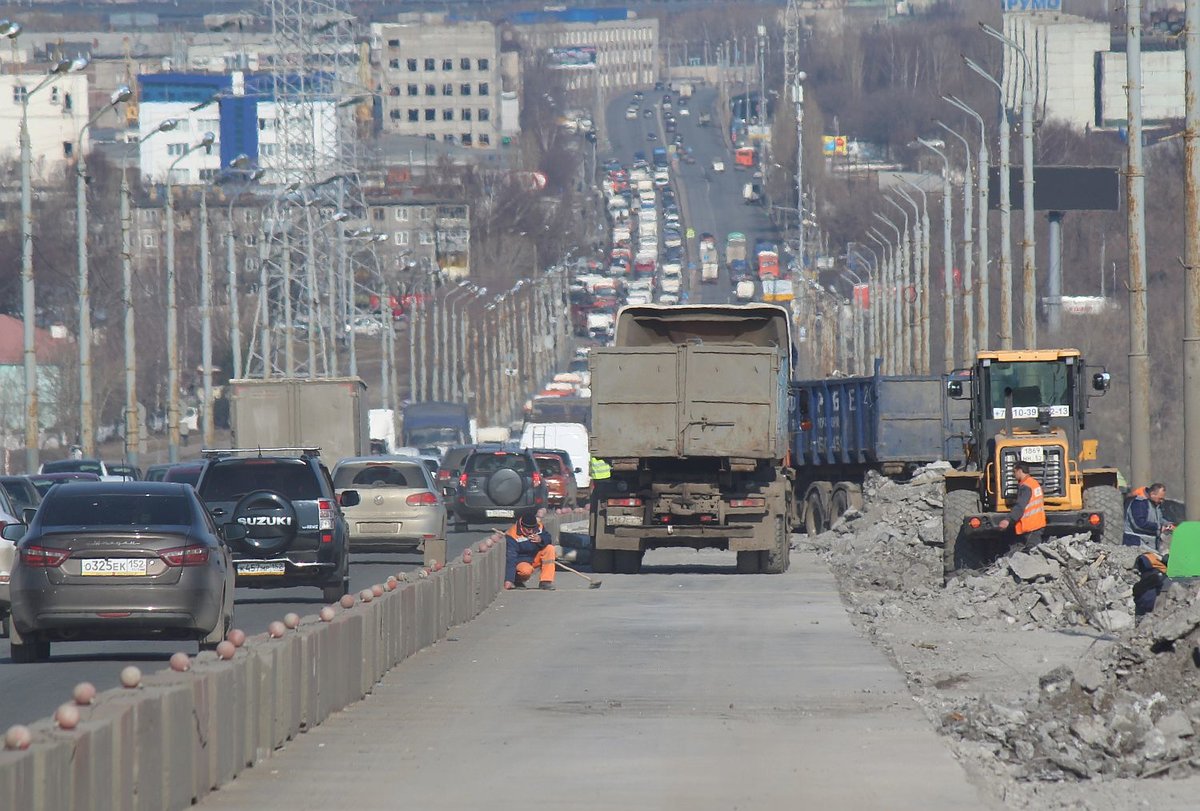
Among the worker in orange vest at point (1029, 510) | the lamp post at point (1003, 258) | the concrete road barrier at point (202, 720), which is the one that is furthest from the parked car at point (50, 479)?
the concrete road barrier at point (202, 720)

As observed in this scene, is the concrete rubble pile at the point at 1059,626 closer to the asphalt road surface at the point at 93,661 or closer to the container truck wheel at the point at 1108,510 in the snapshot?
the container truck wheel at the point at 1108,510

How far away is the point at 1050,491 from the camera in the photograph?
90.7ft

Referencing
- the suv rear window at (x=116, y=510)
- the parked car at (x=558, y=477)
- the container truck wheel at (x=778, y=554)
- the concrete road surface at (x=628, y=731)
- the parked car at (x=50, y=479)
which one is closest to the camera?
the concrete road surface at (x=628, y=731)

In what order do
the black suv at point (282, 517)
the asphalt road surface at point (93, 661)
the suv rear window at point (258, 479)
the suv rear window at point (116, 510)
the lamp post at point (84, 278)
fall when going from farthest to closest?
1. the lamp post at point (84, 278)
2. the suv rear window at point (258, 479)
3. the black suv at point (282, 517)
4. the suv rear window at point (116, 510)
5. the asphalt road surface at point (93, 661)

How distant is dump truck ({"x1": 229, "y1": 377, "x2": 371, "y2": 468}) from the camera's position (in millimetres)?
44375

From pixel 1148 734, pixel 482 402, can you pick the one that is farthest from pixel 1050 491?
pixel 482 402

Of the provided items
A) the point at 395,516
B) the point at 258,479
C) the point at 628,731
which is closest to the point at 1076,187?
the point at 395,516

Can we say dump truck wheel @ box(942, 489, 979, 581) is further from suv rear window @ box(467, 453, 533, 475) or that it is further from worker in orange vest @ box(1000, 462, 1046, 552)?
suv rear window @ box(467, 453, 533, 475)

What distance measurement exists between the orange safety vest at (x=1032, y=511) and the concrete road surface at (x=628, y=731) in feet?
14.8

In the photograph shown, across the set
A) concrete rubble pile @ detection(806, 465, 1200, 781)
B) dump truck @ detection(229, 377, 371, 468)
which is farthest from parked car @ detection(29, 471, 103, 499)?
concrete rubble pile @ detection(806, 465, 1200, 781)

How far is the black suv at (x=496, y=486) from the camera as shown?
43.8 metres

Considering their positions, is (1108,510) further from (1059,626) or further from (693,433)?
(693,433)

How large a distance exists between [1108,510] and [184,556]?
13430mm

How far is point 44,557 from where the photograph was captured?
17.3 metres
